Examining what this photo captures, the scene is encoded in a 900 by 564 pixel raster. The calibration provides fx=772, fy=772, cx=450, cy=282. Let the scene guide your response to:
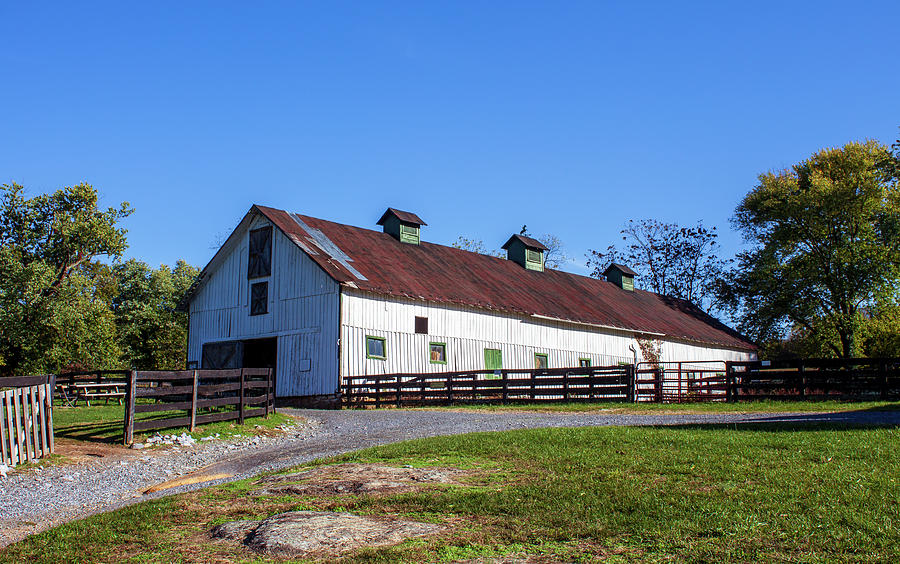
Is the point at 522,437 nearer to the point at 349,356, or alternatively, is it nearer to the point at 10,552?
the point at 10,552

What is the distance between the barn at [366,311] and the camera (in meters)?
26.8

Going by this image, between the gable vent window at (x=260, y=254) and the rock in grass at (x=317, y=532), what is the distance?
21965mm

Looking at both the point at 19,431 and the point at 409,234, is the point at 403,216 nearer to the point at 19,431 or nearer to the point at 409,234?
the point at 409,234

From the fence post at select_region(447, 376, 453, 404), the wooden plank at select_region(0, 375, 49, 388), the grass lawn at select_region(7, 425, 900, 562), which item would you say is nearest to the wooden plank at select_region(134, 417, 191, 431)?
the wooden plank at select_region(0, 375, 49, 388)

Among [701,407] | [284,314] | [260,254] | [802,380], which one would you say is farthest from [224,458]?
[802,380]

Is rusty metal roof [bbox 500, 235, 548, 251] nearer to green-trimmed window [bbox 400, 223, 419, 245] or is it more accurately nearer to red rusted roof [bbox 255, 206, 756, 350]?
red rusted roof [bbox 255, 206, 756, 350]

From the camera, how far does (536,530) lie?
275 inches

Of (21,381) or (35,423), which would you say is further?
(21,381)

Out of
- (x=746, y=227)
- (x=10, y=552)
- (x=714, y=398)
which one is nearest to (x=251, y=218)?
(x=714, y=398)

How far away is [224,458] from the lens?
14.0 meters

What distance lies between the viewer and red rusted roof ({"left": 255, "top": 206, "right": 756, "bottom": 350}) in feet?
93.8

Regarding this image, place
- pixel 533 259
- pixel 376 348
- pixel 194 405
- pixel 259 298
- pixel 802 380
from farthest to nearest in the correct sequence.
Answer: pixel 533 259, pixel 259 298, pixel 376 348, pixel 802 380, pixel 194 405

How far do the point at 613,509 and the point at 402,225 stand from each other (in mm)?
28430

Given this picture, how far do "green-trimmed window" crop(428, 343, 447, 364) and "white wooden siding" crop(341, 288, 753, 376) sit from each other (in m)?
0.15
